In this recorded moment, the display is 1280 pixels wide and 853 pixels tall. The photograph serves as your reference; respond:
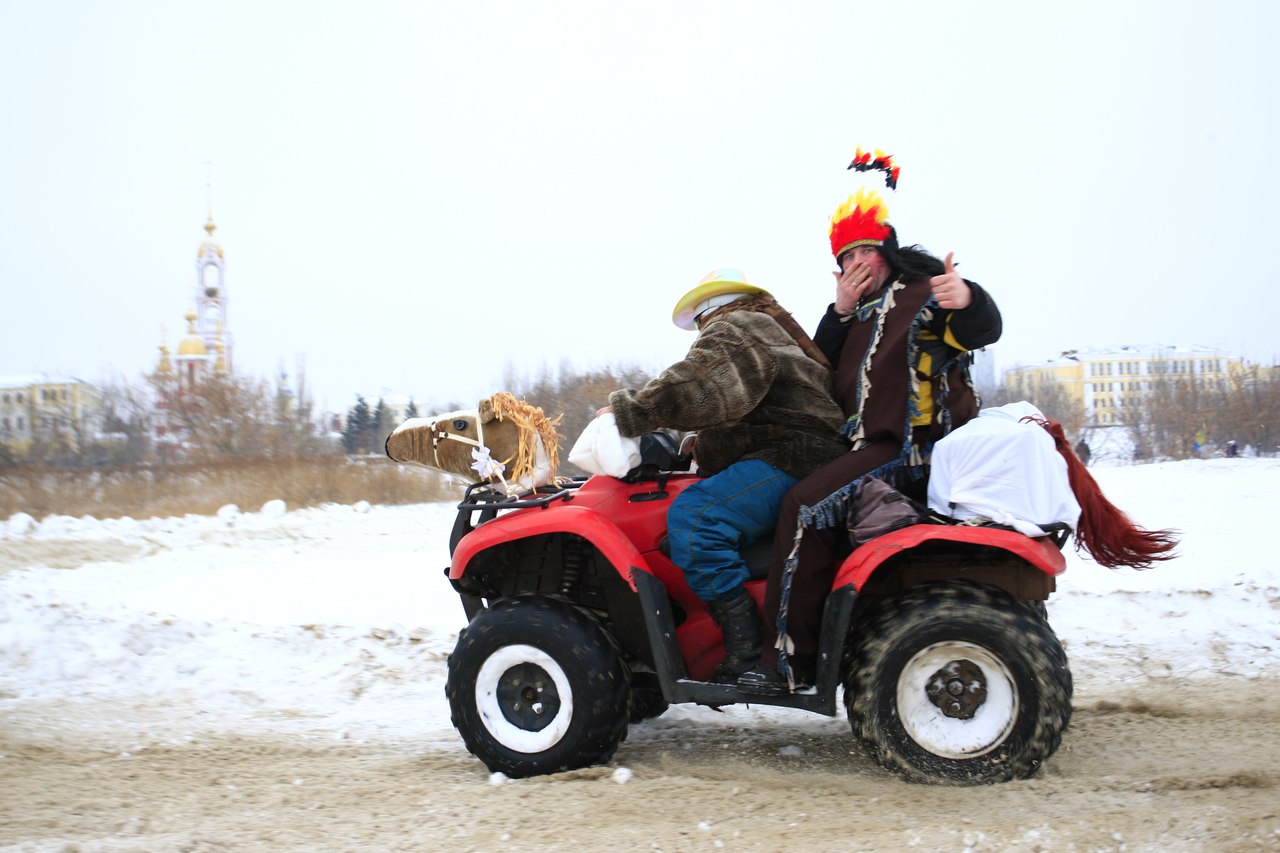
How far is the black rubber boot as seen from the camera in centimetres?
412

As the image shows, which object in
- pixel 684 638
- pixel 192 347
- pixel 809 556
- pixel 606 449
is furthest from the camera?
pixel 192 347

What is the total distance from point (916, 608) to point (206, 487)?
1852cm

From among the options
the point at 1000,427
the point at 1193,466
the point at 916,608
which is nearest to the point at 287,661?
the point at 916,608

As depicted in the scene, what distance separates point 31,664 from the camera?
6.14 metres

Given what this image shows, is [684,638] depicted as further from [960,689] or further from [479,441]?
[479,441]

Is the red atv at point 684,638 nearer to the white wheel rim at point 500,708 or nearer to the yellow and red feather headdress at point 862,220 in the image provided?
the white wheel rim at point 500,708

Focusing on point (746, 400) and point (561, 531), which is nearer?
point (746, 400)

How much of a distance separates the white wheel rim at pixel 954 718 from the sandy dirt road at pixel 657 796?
0.59ft

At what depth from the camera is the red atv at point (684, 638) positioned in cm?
380

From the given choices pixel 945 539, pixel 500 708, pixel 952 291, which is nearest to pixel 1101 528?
pixel 945 539

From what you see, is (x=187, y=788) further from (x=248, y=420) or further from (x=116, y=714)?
(x=248, y=420)

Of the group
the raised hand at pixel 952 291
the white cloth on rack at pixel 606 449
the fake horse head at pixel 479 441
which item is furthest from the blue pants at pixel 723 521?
the raised hand at pixel 952 291

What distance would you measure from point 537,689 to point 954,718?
67.4 inches

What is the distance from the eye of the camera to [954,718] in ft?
12.8
